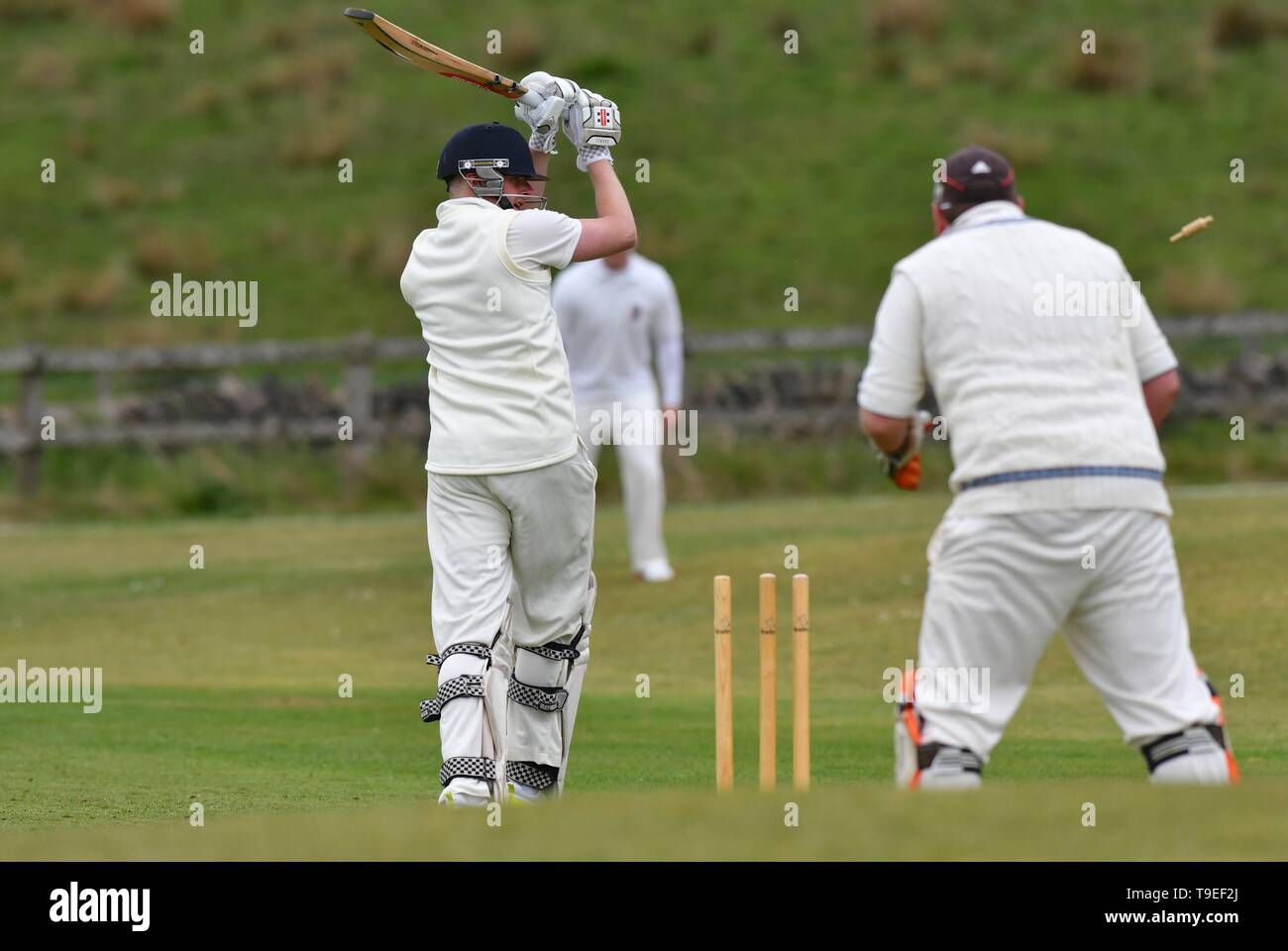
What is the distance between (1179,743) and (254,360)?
16.5 meters

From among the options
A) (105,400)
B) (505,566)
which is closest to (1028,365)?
(505,566)

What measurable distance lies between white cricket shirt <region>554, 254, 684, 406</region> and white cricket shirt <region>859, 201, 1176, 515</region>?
7.90 metres

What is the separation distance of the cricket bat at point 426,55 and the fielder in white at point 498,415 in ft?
0.81

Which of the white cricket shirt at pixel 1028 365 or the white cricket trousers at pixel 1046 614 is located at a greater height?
the white cricket shirt at pixel 1028 365

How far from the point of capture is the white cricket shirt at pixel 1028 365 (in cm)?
551

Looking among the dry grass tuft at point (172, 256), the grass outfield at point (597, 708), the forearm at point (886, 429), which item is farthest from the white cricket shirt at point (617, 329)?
the dry grass tuft at point (172, 256)

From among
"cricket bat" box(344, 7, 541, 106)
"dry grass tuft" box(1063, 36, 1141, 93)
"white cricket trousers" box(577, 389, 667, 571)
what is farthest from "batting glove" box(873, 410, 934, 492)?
"dry grass tuft" box(1063, 36, 1141, 93)

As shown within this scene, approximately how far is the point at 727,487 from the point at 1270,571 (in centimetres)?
761

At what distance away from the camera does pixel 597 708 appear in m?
10.4

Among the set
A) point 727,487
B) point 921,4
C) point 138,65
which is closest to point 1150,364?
point 727,487

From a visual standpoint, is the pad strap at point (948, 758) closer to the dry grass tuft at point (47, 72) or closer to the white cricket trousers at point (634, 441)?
the white cricket trousers at point (634, 441)

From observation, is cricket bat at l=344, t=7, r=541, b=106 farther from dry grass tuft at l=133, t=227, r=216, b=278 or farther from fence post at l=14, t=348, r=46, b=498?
dry grass tuft at l=133, t=227, r=216, b=278

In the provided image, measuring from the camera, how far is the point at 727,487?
779 inches
